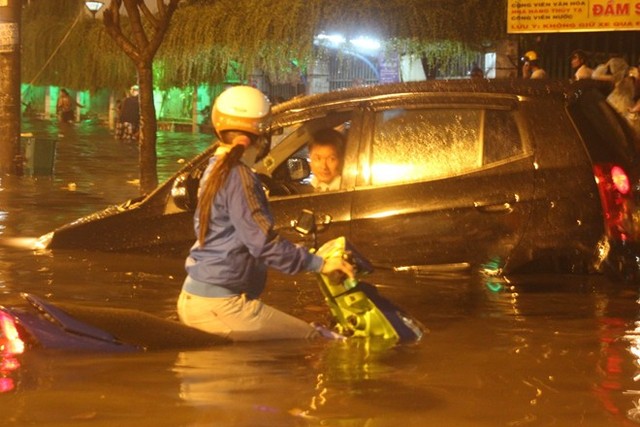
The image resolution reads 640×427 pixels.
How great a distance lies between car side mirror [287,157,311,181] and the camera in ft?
29.7

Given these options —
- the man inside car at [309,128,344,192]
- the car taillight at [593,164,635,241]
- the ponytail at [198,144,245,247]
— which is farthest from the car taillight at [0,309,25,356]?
the car taillight at [593,164,635,241]

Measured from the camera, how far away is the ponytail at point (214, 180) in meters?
5.84

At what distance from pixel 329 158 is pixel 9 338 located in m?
3.20

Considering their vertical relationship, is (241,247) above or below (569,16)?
Answer: below

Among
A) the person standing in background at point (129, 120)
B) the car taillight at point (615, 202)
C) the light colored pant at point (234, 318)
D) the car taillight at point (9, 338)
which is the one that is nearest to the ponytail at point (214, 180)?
the light colored pant at point (234, 318)

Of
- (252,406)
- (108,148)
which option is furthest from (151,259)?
(108,148)

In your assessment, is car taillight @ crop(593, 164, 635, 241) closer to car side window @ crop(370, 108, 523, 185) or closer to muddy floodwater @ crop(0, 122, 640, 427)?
muddy floodwater @ crop(0, 122, 640, 427)

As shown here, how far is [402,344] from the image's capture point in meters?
6.83

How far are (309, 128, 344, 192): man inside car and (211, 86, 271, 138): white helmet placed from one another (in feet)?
9.23

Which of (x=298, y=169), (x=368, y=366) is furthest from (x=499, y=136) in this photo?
(x=368, y=366)

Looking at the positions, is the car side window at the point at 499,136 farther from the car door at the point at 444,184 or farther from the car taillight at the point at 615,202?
the car taillight at the point at 615,202

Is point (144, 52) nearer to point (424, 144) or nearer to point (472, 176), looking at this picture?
point (424, 144)

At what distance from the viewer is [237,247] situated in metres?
6.04

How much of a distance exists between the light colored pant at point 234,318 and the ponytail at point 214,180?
1.33ft
